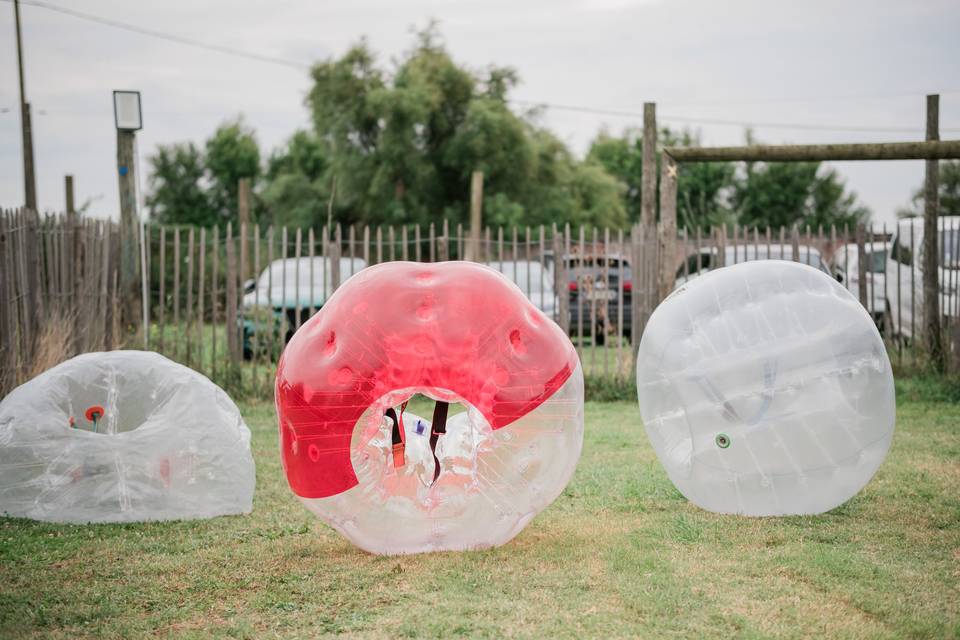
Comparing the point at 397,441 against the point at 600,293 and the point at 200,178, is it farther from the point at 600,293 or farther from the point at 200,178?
the point at 200,178

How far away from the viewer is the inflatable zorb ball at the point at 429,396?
4.86 m

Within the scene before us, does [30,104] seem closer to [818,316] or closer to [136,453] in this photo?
[136,453]

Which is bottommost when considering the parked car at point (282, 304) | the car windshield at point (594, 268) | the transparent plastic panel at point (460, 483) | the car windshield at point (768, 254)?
the transparent plastic panel at point (460, 483)

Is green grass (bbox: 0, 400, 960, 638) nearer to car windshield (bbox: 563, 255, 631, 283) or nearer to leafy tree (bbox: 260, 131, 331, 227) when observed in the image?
car windshield (bbox: 563, 255, 631, 283)

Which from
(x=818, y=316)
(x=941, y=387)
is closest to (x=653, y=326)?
(x=818, y=316)

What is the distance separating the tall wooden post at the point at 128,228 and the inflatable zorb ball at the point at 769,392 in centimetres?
734

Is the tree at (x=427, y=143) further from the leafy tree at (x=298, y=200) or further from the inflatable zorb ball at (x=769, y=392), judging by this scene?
the inflatable zorb ball at (x=769, y=392)

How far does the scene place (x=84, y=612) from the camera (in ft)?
14.2

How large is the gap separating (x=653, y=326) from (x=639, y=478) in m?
1.60

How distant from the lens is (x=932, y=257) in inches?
446

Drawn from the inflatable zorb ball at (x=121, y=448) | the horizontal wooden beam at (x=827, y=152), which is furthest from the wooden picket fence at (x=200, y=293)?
the inflatable zorb ball at (x=121, y=448)

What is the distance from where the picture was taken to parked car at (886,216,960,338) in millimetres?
11078

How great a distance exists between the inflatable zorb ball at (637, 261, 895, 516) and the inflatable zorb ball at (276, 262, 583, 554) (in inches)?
32.4

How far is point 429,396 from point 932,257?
28.2 ft
